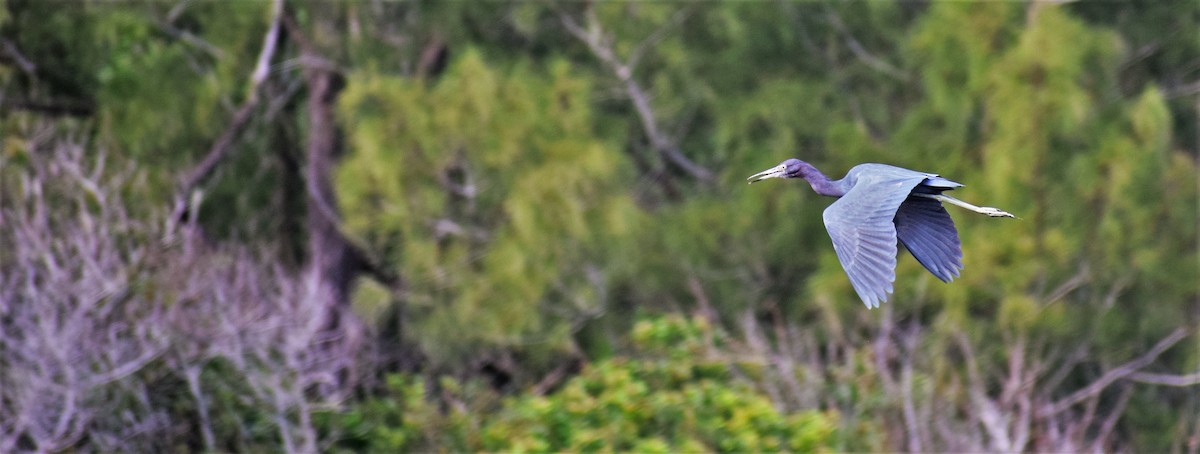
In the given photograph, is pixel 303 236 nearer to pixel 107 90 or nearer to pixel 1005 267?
pixel 107 90

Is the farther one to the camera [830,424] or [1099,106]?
[1099,106]

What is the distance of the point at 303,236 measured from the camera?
12.6 m

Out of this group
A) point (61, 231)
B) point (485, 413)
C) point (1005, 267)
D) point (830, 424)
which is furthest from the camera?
point (1005, 267)

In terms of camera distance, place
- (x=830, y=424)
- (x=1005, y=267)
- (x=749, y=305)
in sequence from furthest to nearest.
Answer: (x=749, y=305) → (x=1005, y=267) → (x=830, y=424)

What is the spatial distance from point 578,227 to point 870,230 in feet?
20.4

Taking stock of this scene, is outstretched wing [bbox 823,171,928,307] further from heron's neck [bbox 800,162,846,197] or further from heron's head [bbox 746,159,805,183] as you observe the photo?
heron's head [bbox 746,159,805,183]

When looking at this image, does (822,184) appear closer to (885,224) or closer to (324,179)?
(885,224)

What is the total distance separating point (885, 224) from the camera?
14.7 ft

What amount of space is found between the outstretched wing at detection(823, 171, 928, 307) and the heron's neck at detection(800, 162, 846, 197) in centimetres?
42

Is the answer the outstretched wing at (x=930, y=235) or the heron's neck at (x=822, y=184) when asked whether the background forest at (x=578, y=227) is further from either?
the outstretched wing at (x=930, y=235)

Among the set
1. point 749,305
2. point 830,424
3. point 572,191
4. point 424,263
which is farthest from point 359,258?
point 830,424

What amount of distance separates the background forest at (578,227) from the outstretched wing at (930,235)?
9.26 ft

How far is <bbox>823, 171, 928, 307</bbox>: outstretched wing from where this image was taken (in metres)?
4.23

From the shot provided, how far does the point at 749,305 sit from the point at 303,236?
337 cm
